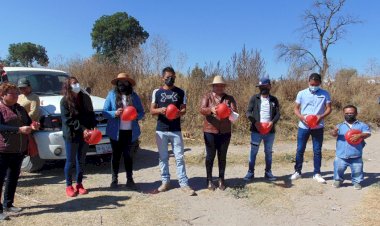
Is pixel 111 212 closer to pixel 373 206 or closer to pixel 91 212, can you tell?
pixel 91 212

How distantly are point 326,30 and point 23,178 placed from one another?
30824mm

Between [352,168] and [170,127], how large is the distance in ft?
10.5

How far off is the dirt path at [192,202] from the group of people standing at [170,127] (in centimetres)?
26

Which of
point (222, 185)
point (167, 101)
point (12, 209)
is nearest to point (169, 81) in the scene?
point (167, 101)

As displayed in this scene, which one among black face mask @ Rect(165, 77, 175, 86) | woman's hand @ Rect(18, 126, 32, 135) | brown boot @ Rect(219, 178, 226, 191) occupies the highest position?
black face mask @ Rect(165, 77, 175, 86)

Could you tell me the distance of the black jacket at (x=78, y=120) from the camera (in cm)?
556

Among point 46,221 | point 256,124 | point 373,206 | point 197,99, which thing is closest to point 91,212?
point 46,221

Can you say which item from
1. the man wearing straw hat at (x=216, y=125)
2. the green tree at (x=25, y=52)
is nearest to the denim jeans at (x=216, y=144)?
the man wearing straw hat at (x=216, y=125)

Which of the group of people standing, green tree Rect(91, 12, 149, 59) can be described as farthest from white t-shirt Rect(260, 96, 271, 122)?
green tree Rect(91, 12, 149, 59)

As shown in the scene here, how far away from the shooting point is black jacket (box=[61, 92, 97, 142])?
556 cm

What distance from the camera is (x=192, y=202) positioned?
5.55 meters

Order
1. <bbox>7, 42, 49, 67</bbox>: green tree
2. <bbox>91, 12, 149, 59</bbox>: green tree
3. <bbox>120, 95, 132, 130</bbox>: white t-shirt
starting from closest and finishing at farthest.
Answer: <bbox>120, 95, 132, 130</bbox>: white t-shirt → <bbox>91, 12, 149, 59</bbox>: green tree → <bbox>7, 42, 49, 67</bbox>: green tree

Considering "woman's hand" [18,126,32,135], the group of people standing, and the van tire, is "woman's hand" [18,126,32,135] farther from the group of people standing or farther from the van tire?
the van tire

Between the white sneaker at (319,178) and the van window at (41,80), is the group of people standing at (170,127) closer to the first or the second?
the white sneaker at (319,178)
